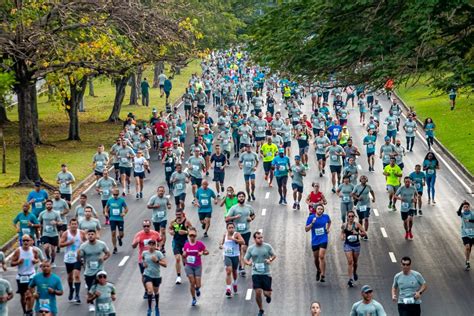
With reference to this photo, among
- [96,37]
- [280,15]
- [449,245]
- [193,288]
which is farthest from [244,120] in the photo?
[193,288]

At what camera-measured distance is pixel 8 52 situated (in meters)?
31.1

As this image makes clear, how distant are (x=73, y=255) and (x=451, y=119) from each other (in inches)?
1352

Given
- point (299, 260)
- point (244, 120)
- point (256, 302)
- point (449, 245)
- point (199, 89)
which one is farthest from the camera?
point (199, 89)

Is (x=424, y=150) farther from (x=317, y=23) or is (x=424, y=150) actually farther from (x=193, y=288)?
(x=193, y=288)

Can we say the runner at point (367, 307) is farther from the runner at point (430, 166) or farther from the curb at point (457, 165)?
the curb at point (457, 165)

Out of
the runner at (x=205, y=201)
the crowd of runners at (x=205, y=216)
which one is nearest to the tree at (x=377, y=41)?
the crowd of runners at (x=205, y=216)

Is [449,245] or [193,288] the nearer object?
[193,288]

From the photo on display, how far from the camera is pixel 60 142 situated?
152 ft

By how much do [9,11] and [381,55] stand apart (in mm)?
15745

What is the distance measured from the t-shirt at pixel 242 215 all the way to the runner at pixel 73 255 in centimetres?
349

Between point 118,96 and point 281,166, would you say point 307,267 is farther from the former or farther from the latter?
point 118,96

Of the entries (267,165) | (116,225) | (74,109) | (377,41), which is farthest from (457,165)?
(116,225)

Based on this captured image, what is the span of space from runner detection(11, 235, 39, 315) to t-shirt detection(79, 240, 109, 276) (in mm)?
864

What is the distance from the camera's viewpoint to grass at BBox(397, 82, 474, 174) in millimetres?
41344
